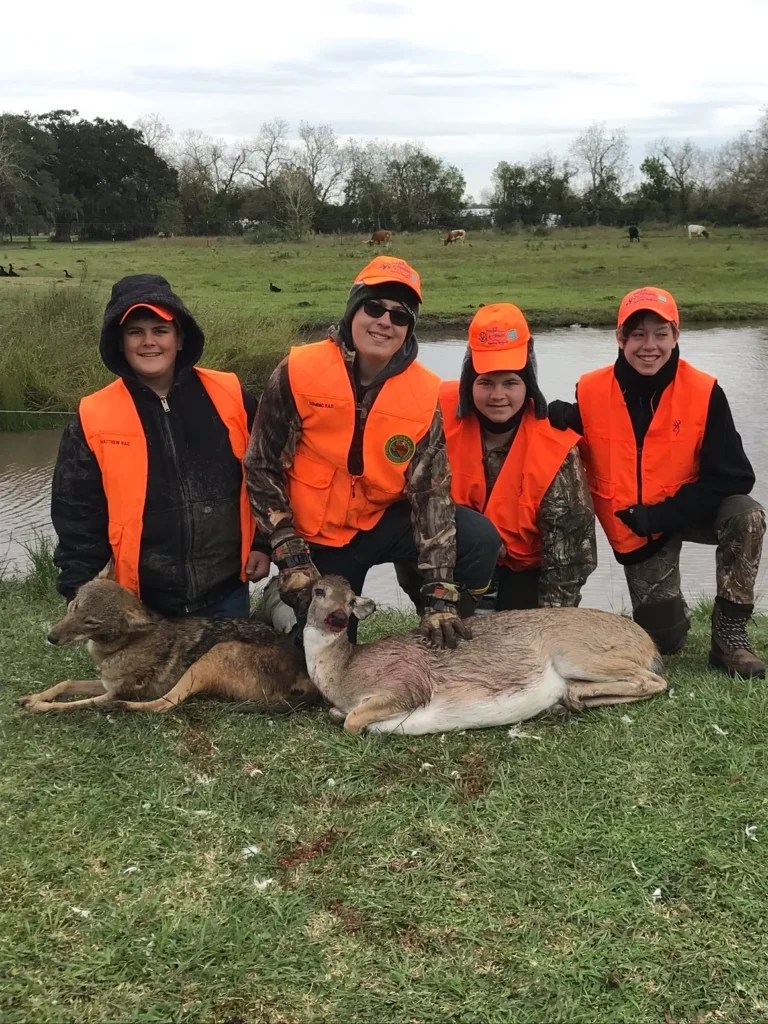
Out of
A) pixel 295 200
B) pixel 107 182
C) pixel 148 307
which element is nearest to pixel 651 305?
pixel 148 307

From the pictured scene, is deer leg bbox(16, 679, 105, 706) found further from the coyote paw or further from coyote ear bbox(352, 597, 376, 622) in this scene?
coyote ear bbox(352, 597, 376, 622)

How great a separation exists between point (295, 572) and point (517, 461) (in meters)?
1.52

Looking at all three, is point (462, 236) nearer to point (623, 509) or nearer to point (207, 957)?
point (623, 509)

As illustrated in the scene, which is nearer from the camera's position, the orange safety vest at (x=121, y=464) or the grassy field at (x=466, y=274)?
the orange safety vest at (x=121, y=464)

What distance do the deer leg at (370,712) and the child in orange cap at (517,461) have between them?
4.67ft

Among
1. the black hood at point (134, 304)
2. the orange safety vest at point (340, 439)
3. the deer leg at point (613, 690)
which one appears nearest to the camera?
the deer leg at point (613, 690)

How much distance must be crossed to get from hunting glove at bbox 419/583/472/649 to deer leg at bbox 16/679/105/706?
5.60 feet

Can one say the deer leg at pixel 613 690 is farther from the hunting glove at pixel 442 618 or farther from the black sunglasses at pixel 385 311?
the black sunglasses at pixel 385 311

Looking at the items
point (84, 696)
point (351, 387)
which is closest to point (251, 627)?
point (84, 696)

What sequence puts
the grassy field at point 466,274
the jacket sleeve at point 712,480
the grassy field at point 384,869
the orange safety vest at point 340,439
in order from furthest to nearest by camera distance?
the grassy field at point 466,274 → the jacket sleeve at point 712,480 → the orange safety vest at point 340,439 → the grassy field at point 384,869

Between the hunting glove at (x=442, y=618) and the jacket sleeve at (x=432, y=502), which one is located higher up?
the jacket sleeve at (x=432, y=502)

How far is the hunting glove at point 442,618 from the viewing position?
4.89 meters

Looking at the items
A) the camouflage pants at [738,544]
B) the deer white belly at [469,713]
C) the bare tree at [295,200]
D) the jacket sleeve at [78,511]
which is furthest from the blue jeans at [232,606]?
the bare tree at [295,200]

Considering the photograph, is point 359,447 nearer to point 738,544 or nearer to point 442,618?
point 442,618
